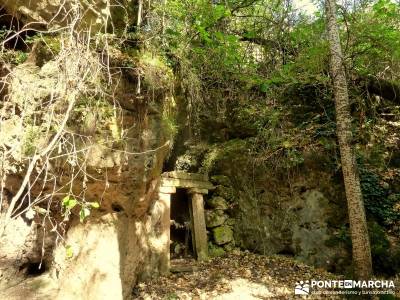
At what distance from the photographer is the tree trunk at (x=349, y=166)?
5746 millimetres

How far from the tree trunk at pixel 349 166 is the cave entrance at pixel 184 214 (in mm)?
3174

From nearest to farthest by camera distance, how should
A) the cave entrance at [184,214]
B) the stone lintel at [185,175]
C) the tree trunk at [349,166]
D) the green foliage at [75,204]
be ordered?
the green foliage at [75,204], the tree trunk at [349,166], the cave entrance at [184,214], the stone lintel at [185,175]

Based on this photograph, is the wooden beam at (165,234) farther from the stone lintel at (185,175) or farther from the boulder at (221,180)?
the boulder at (221,180)

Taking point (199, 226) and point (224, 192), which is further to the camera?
point (224, 192)

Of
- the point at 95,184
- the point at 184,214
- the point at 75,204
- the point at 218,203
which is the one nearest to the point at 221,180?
the point at 218,203

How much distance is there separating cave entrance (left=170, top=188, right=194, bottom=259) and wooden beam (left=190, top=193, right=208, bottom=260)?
30 cm

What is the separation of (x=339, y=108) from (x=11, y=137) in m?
5.37

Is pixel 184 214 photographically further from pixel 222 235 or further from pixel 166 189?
pixel 166 189

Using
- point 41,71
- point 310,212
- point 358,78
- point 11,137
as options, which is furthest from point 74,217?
point 358,78

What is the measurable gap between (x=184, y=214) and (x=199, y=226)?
0.96 m

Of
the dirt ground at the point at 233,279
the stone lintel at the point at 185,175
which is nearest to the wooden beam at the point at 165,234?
the dirt ground at the point at 233,279

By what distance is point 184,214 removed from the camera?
8.46 meters

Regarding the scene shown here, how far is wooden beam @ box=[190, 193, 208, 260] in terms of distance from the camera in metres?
7.43

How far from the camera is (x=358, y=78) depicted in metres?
7.67
